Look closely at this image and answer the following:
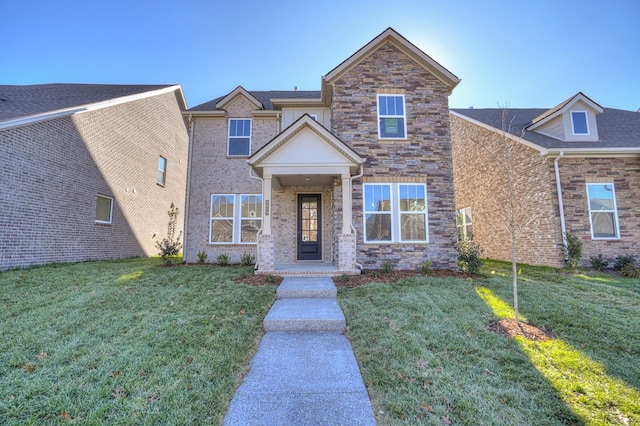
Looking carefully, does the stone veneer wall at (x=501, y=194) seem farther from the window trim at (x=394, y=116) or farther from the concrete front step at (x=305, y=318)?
the concrete front step at (x=305, y=318)

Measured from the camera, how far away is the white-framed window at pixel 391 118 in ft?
30.5

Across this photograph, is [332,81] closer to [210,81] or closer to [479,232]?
[210,81]

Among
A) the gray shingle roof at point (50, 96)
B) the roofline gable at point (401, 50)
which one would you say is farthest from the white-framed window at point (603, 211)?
the gray shingle roof at point (50, 96)

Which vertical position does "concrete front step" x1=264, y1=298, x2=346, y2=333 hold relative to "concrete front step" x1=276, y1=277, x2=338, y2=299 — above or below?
below

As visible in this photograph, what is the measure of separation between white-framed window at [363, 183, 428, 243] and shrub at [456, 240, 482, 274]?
109cm

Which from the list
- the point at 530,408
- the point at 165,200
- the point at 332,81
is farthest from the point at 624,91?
the point at 165,200

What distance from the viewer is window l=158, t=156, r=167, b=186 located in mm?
15200

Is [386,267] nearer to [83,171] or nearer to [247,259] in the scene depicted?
[247,259]

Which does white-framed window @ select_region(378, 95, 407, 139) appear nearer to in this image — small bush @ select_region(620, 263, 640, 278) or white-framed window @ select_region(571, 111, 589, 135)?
white-framed window @ select_region(571, 111, 589, 135)

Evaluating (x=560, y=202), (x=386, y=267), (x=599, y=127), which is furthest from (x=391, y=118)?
(x=599, y=127)

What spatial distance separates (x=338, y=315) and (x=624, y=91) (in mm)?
19378

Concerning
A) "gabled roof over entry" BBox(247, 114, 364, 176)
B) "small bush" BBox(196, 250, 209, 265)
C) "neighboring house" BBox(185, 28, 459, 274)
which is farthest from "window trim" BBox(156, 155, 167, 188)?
"gabled roof over entry" BBox(247, 114, 364, 176)

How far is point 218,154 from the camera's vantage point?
11219 millimetres

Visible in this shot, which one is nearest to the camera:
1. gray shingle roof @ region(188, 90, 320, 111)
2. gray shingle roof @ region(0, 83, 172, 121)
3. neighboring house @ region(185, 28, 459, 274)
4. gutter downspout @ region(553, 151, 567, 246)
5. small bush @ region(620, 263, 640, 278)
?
neighboring house @ region(185, 28, 459, 274)
